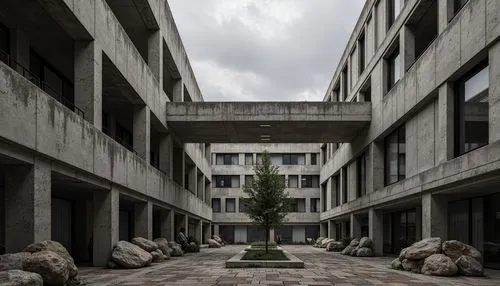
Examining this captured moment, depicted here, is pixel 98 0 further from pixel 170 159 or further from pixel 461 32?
pixel 170 159

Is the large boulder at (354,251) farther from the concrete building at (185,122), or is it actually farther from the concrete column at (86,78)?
the concrete column at (86,78)

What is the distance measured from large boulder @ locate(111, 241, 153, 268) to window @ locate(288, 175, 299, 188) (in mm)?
49357

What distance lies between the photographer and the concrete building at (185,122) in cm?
1608

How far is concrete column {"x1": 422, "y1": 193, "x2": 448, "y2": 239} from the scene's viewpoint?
22.0 m

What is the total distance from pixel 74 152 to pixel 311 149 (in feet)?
183

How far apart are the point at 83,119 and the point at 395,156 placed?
1778 cm

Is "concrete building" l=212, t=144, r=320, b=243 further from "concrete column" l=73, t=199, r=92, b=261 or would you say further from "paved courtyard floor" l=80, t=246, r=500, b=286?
"paved courtyard floor" l=80, t=246, r=500, b=286

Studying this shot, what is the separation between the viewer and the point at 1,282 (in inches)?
409

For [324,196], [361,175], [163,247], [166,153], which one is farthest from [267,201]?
[324,196]

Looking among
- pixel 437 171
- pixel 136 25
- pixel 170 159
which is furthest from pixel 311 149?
pixel 437 171

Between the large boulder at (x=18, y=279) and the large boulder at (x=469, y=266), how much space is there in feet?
44.2

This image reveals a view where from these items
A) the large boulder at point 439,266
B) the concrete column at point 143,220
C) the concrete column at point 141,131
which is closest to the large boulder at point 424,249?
the large boulder at point 439,266

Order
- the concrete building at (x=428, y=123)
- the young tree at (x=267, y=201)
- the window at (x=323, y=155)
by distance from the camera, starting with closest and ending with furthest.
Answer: the concrete building at (x=428, y=123) < the young tree at (x=267, y=201) < the window at (x=323, y=155)

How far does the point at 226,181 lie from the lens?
73.1 metres
